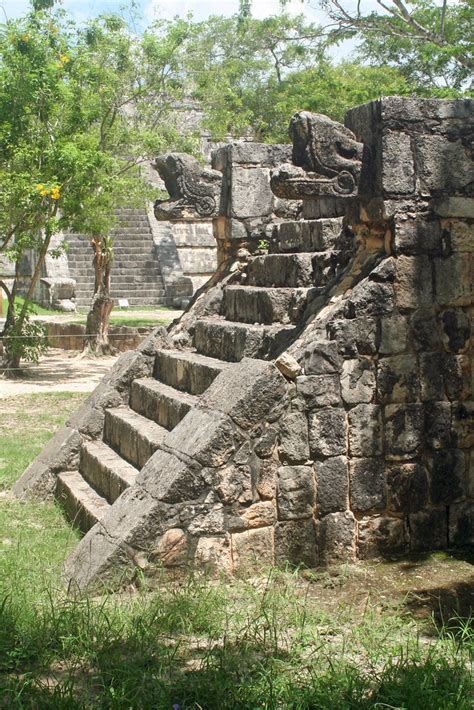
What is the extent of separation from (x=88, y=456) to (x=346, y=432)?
268cm

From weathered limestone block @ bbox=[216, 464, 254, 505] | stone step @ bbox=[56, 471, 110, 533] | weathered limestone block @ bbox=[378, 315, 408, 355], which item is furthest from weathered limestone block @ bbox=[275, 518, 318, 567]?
stone step @ bbox=[56, 471, 110, 533]

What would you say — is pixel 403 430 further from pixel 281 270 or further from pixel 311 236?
pixel 311 236

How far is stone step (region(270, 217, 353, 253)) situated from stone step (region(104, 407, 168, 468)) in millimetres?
1888

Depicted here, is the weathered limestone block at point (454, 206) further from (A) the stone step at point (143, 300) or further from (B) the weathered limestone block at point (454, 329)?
(A) the stone step at point (143, 300)

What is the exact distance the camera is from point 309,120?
20.5 feet

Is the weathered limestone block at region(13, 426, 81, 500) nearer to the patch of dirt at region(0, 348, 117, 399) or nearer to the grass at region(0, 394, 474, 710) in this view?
the grass at region(0, 394, 474, 710)

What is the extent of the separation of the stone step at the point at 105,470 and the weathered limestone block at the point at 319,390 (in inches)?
54.1

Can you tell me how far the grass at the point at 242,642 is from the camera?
3822 mm

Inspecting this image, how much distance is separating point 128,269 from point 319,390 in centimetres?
2310

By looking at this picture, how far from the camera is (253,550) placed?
5609 millimetres

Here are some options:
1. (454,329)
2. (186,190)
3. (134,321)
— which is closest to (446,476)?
(454,329)

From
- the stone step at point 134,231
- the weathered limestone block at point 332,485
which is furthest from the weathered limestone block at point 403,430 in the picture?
the stone step at point 134,231

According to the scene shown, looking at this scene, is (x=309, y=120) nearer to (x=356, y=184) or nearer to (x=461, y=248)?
(x=356, y=184)

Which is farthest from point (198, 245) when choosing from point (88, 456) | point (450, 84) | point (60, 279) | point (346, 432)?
point (346, 432)
